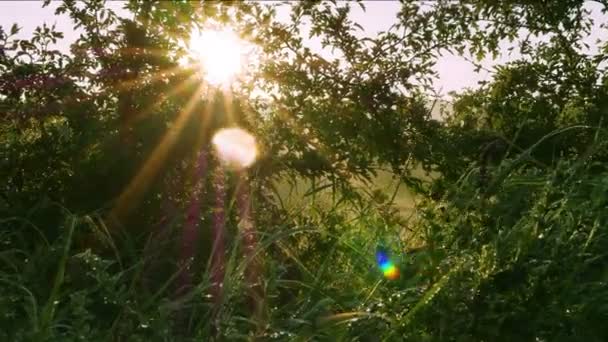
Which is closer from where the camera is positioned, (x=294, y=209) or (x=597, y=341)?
(x=597, y=341)

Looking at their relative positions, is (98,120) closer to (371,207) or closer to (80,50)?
(80,50)

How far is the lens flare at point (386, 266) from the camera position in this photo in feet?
11.7

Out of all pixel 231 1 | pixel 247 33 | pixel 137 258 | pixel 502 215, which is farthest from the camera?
pixel 247 33

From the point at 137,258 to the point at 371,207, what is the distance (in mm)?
1353

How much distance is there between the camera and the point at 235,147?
4703mm

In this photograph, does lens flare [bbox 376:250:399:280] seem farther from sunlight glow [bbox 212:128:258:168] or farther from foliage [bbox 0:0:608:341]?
sunlight glow [bbox 212:128:258:168]

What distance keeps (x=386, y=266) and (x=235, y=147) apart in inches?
51.5

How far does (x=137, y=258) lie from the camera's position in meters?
4.40

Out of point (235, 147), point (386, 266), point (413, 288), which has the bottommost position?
point (413, 288)

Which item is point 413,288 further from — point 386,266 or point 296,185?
point 296,185

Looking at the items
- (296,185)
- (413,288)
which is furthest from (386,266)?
(296,185)

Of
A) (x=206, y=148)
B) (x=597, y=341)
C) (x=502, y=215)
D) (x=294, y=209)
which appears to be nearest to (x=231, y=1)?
(x=206, y=148)

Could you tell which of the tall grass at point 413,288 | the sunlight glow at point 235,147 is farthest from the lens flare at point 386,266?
the sunlight glow at point 235,147

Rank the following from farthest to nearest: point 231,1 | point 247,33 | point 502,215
Answer: point 247,33 → point 231,1 → point 502,215
